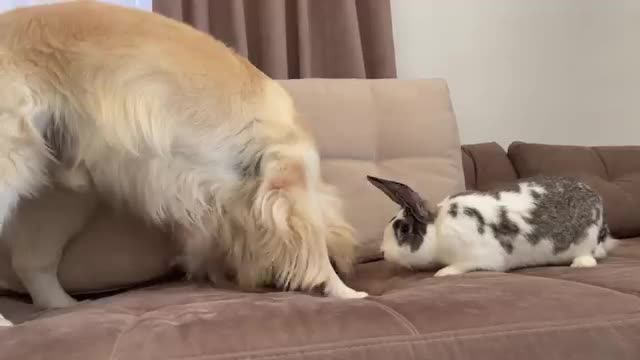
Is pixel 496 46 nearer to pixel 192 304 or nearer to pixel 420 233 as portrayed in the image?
pixel 420 233

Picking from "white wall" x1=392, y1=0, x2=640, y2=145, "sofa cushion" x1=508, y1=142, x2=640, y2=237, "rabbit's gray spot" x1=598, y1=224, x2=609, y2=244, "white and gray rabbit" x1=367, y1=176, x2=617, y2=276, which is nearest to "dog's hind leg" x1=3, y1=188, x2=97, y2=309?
"white and gray rabbit" x1=367, y1=176, x2=617, y2=276

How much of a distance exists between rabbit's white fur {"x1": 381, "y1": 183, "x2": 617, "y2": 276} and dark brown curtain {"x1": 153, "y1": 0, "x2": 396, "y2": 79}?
33.8 inches

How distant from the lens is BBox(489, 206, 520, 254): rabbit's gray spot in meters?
1.55

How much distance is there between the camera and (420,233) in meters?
1.59

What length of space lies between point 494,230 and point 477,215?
5 cm

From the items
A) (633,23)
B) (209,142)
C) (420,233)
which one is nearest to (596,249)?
(420,233)

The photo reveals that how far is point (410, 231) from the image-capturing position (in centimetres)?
159

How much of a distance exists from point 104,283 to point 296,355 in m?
0.74

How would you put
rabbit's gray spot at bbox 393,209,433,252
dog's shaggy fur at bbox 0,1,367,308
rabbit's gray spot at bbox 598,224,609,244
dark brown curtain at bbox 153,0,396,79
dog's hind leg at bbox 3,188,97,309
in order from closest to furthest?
dog's shaggy fur at bbox 0,1,367,308 < dog's hind leg at bbox 3,188,97,309 < rabbit's gray spot at bbox 393,209,433,252 < rabbit's gray spot at bbox 598,224,609,244 < dark brown curtain at bbox 153,0,396,79

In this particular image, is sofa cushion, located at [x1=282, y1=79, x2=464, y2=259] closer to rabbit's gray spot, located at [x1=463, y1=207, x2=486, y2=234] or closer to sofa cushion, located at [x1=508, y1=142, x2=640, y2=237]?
rabbit's gray spot, located at [x1=463, y1=207, x2=486, y2=234]

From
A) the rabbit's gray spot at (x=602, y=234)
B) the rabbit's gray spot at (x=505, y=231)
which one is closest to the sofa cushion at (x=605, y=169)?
the rabbit's gray spot at (x=602, y=234)

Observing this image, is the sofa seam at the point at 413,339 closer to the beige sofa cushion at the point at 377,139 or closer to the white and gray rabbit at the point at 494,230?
the white and gray rabbit at the point at 494,230

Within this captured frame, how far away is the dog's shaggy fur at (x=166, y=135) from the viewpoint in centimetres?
130

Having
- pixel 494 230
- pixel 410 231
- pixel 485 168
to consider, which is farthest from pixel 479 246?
pixel 485 168
